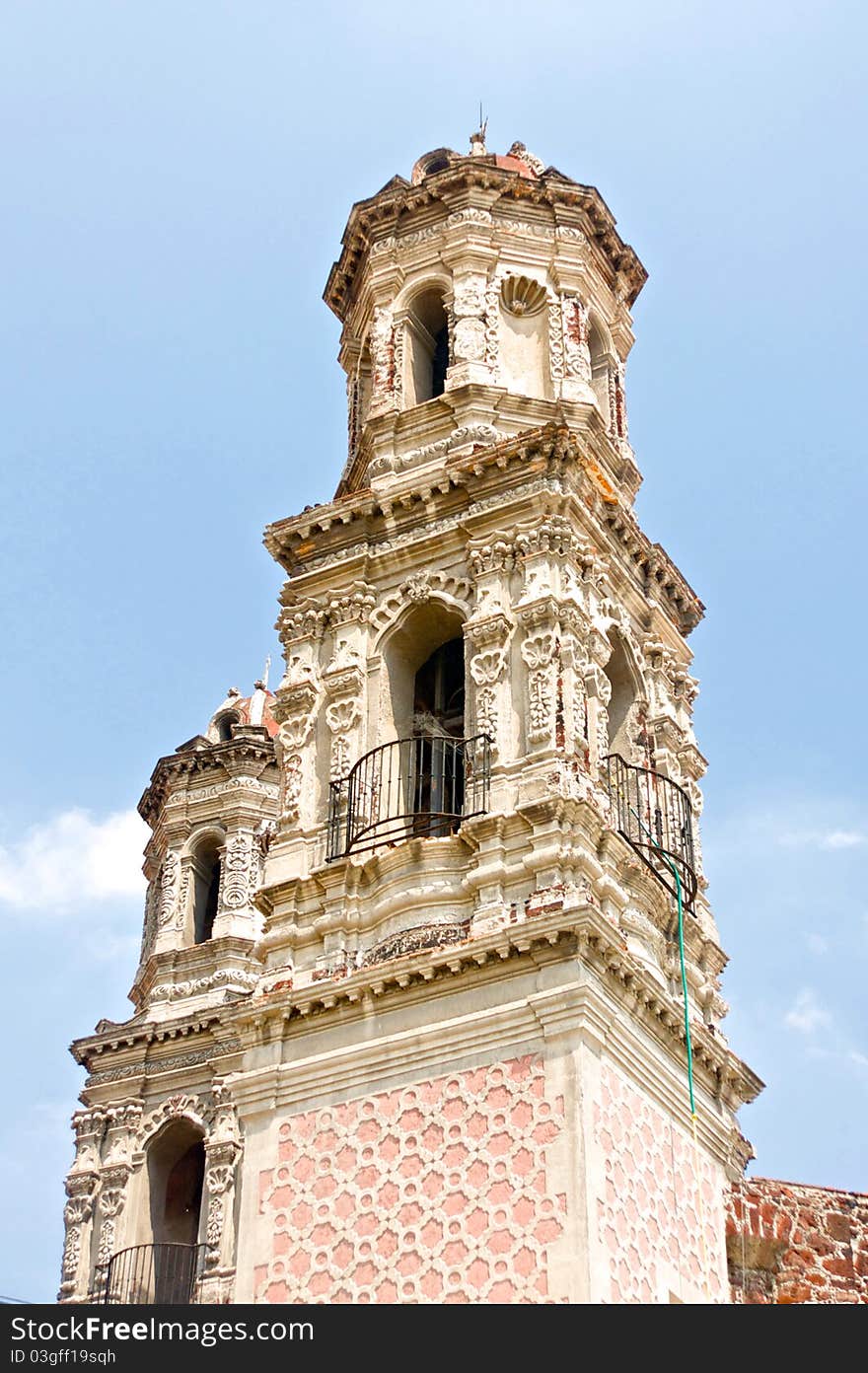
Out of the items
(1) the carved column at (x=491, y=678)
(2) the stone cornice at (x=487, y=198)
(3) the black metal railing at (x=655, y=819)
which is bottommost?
(3) the black metal railing at (x=655, y=819)

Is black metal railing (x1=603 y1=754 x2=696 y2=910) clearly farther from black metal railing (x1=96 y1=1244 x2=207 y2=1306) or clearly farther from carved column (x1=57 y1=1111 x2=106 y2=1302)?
carved column (x1=57 y1=1111 x2=106 y2=1302)

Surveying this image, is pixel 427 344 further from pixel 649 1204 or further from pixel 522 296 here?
pixel 649 1204

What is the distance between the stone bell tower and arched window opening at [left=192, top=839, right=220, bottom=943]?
213 inches

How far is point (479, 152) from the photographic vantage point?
28047 millimetres

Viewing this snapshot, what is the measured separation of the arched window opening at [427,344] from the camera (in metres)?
26.3

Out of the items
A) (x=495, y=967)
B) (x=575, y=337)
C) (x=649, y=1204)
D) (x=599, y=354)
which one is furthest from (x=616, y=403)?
(x=649, y=1204)

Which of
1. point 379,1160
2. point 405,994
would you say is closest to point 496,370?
point 405,994

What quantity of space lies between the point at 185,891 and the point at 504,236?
12973mm

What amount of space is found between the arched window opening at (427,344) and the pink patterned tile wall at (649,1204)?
10.3 m

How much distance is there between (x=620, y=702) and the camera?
78.8 feet

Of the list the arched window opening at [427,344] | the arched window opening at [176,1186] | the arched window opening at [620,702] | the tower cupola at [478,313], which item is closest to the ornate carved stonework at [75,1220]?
the arched window opening at [176,1186]

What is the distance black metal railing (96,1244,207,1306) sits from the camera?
28.5 m

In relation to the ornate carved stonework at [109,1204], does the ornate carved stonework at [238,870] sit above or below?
above

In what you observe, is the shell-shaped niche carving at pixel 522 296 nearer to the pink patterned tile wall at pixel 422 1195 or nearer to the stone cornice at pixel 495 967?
the stone cornice at pixel 495 967
